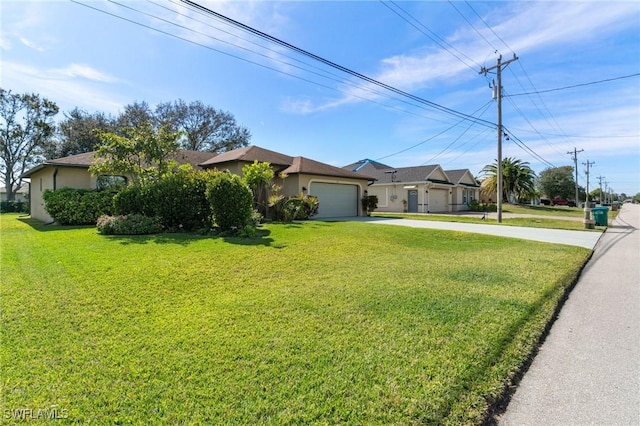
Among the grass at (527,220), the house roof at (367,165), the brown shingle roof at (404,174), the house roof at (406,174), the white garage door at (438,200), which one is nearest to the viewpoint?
the grass at (527,220)

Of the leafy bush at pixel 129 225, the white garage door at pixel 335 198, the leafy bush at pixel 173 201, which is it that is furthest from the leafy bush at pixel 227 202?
the white garage door at pixel 335 198

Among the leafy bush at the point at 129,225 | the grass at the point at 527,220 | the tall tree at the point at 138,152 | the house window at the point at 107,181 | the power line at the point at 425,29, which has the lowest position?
the grass at the point at 527,220

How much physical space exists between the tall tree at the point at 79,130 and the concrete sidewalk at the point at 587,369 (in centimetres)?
3555

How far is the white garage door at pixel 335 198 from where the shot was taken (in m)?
19.3

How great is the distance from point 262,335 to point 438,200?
30046mm

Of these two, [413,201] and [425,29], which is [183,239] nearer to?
[425,29]

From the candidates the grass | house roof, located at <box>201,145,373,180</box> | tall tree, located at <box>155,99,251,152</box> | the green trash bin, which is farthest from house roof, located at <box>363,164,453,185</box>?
tall tree, located at <box>155,99,251,152</box>

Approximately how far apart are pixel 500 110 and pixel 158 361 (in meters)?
21.1

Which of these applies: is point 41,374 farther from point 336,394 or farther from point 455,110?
point 455,110

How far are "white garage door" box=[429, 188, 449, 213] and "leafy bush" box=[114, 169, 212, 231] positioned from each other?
23.1m

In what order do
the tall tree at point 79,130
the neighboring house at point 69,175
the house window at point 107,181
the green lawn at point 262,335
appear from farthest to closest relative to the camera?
the tall tree at point 79,130
the house window at point 107,181
the neighboring house at point 69,175
the green lawn at point 262,335

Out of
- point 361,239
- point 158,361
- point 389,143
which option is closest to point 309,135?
point 389,143

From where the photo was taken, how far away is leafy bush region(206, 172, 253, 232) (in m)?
9.96

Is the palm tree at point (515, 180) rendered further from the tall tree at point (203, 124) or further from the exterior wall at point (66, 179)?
the exterior wall at point (66, 179)
